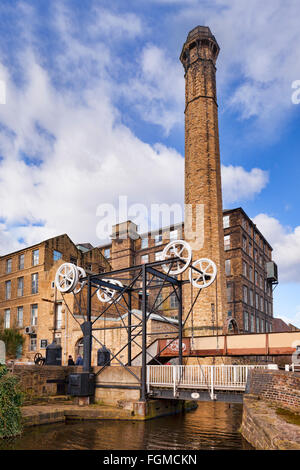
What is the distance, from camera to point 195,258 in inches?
1088

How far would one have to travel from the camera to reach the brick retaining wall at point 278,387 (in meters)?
9.64

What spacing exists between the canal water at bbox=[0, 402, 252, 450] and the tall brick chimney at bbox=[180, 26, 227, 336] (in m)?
A: 9.91

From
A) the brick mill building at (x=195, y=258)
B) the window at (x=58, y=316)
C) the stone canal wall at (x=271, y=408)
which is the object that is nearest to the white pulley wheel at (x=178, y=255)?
the stone canal wall at (x=271, y=408)

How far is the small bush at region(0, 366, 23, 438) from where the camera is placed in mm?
11547

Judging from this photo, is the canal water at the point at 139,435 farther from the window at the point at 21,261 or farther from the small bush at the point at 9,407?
the window at the point at 21,261

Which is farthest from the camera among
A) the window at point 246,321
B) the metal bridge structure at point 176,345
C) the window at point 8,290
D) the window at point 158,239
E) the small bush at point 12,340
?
the window at point 158,239

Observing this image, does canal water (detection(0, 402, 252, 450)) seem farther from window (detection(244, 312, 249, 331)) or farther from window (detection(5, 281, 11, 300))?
window (detection(244, 312, 249, 331))

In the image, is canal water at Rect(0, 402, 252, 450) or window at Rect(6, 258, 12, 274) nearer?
canal water at Rect(0, 402, 252, 450)

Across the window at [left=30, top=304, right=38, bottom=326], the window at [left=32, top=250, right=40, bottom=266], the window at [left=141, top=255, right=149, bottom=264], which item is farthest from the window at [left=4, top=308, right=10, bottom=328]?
the window at [left=141, top=255, right=149, bottom=264]

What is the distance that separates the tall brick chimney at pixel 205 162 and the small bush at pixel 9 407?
1552cm
